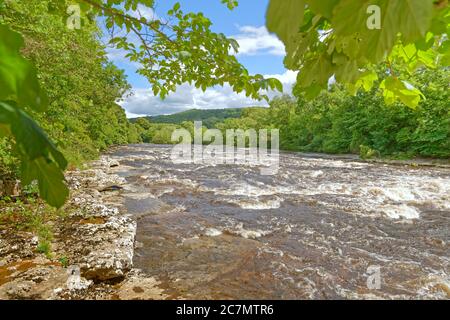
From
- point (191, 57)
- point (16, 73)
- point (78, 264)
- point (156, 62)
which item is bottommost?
point (78, 264)

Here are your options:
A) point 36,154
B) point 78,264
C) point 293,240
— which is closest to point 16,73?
point 36,154

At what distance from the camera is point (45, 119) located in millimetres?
7402

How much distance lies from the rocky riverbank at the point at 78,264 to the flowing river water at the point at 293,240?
1.20 feet

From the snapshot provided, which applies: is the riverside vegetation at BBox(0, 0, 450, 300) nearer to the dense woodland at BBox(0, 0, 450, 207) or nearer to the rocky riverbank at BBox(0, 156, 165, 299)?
the dense woodland at BBox(0, 0, 450, 207)

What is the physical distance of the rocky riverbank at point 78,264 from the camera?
145 inches

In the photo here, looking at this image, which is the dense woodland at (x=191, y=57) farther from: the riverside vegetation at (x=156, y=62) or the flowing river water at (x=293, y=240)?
the flowing river water at (x=293, y=240)

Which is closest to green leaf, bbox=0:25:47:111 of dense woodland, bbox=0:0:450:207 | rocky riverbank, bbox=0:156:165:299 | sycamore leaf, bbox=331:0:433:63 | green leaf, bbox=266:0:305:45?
dense woodland, bbox=0:0:450:207

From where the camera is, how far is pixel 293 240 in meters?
6.26

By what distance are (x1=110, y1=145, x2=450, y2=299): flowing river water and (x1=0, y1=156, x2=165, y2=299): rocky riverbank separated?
0.37 meters

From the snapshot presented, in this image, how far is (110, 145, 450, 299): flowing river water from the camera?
14.7ft

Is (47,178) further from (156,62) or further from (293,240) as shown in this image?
(293,240)

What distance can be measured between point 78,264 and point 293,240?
3925 millimetres

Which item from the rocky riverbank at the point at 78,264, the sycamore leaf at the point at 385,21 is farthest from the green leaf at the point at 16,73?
the rocky riverbank at the point at 78,264
